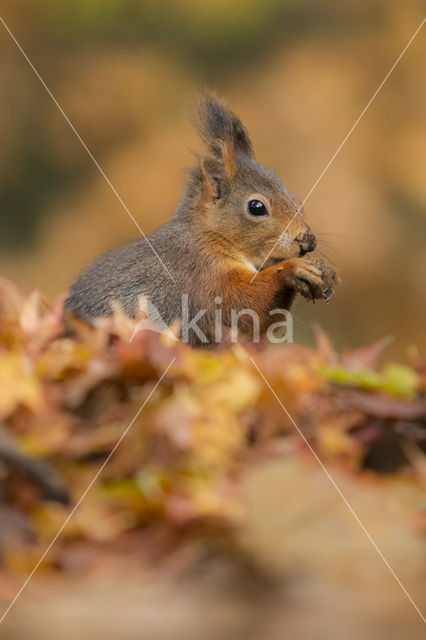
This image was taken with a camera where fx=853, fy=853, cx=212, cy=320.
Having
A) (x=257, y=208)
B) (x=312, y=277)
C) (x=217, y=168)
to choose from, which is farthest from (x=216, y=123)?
(x=312, y=277)

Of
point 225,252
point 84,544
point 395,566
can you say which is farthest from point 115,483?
point 225,252

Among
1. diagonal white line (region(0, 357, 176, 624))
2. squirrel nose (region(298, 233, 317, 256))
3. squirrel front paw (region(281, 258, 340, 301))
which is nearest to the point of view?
diagonal white line (region(0, 357, 176, 624))

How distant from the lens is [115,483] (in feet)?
2.58

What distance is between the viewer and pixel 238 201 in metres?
2.15

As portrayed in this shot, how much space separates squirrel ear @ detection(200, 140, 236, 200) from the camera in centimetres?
216

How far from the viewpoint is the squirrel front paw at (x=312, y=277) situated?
5.77 ft

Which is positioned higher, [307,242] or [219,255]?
[307,242]

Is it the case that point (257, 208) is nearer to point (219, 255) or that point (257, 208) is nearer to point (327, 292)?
point (219, 255)

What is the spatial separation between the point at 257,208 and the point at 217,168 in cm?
15

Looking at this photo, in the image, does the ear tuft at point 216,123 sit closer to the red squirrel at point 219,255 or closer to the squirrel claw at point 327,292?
the red squirrel at point 219,255

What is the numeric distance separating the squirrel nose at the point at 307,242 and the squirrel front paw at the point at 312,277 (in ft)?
0.70

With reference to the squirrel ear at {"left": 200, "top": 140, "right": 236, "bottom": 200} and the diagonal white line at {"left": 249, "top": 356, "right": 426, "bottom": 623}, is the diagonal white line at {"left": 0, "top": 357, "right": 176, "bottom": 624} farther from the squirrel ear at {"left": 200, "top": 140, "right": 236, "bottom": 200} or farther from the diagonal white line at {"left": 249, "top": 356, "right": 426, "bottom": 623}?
the squirrel ear at {"left": 200, "top": 140, "right": 236, "bottom": 200}

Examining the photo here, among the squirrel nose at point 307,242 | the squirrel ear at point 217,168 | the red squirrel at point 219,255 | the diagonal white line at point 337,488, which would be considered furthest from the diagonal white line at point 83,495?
the squirrel ear at point 217,168

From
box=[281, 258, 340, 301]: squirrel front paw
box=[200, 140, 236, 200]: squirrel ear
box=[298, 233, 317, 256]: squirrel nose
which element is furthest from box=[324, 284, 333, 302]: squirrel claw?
box=[200, 140, 236, 200]: squirrel ear
